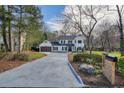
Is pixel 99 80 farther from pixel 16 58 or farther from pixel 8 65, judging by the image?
pixel 16 58

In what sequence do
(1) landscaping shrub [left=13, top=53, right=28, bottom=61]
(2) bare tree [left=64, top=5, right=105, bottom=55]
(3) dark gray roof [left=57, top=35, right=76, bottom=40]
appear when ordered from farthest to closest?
1. (1) landscaping shrub [left=13, top=53, right=28, bottom=61]
2. (3) dark gray roof [left=57, top=35, right=76, bottom=40]
3. (2) bare tree [left=64, top=5, right=105, bottom=55]

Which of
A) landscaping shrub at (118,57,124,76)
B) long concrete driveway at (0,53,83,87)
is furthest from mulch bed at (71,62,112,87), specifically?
landscaping shrub at (118,57,124,76)

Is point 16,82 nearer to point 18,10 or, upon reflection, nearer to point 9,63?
point 9,63

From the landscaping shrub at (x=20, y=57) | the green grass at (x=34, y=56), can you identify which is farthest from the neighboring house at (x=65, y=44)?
the landscaping shrub at (x=20, y=57)

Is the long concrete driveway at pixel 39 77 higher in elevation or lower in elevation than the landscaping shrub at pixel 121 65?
lower

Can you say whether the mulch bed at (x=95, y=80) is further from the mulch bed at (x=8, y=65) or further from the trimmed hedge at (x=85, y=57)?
the mulch bed at (x=8, y=65)

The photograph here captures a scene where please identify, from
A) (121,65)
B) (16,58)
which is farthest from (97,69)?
(16,58)

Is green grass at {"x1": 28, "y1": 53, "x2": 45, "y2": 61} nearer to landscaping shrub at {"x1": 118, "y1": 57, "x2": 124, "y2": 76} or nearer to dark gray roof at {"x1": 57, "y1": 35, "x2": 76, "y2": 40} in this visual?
dark gray roof at {"x1": 57, "y1": 35, "x2": 76, "y2": 40}
